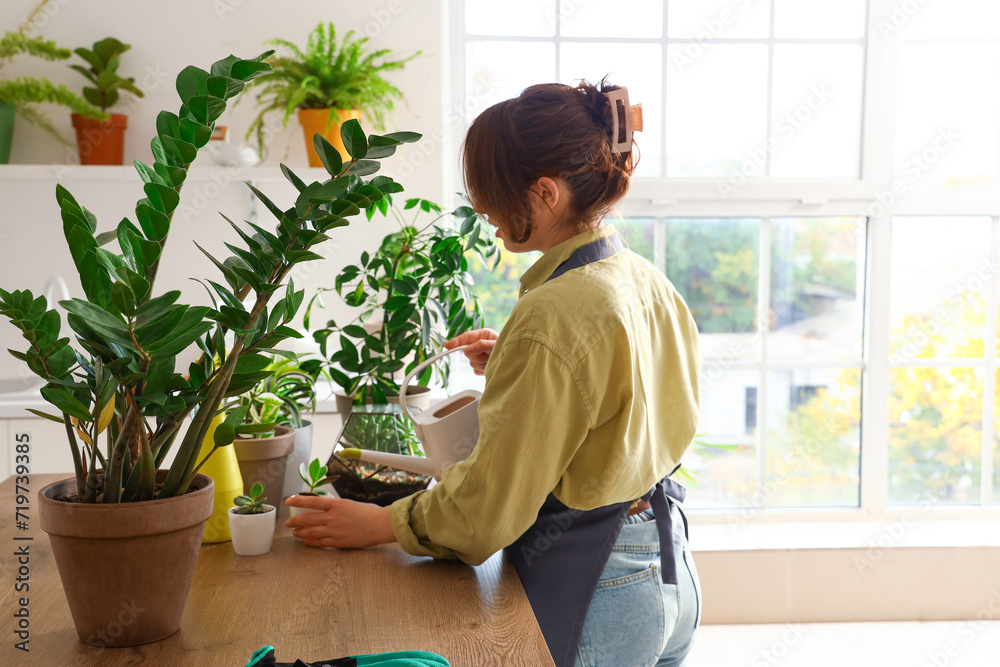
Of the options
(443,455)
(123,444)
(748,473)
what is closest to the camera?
(123,444)

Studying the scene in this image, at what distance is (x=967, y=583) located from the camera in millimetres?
2826

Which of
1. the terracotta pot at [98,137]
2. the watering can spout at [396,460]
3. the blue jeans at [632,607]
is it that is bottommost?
the blue jeans at [632,607]

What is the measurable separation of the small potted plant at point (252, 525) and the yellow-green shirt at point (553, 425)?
17 cm

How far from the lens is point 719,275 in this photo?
2.95 m

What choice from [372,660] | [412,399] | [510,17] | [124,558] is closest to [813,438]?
[510,17]

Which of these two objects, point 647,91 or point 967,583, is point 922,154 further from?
point 967,583

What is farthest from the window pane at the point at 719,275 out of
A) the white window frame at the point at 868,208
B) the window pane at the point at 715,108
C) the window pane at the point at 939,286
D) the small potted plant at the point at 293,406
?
the small potted plant at the point at 293,406

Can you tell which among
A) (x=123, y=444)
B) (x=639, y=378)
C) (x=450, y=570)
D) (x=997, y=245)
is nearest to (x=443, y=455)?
(x=450, y=570)

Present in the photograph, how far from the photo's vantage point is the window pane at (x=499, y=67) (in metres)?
2.89

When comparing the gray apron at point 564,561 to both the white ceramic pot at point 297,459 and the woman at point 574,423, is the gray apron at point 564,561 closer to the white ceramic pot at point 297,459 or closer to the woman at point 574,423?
the woman at point 574,423

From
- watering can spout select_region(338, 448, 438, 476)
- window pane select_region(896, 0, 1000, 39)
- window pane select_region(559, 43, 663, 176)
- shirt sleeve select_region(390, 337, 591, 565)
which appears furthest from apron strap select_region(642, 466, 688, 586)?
window pane select_region(896, 0, 1000, 39)

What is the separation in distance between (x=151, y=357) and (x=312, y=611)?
0.34 meters

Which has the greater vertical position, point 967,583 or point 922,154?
point 922,154

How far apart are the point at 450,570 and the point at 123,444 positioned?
1.44 ft
